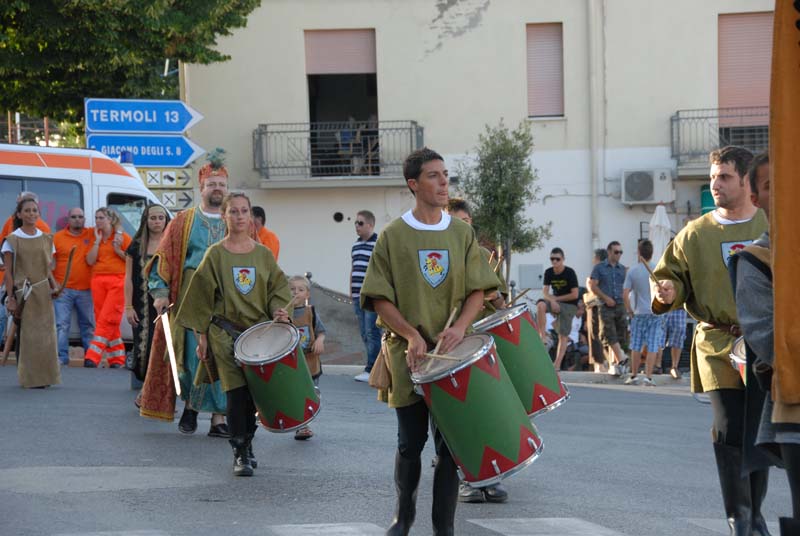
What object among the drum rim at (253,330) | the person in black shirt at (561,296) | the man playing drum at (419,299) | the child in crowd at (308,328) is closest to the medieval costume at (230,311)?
the drum rim at (253,330)

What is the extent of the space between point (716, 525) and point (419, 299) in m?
2.17

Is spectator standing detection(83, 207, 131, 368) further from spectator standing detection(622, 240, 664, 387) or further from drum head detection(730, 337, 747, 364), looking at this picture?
drum head detection(730, 337, 747, 364)

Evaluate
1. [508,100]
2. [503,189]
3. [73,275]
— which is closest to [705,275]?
[73,275]

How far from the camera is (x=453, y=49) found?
29.9 metres

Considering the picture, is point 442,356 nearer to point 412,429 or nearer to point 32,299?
point 412,429

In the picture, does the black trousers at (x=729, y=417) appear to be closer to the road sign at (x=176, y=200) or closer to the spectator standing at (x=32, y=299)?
the spectator standing at (x=32, y=299)

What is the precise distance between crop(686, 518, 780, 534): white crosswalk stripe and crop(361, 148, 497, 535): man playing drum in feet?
5.10

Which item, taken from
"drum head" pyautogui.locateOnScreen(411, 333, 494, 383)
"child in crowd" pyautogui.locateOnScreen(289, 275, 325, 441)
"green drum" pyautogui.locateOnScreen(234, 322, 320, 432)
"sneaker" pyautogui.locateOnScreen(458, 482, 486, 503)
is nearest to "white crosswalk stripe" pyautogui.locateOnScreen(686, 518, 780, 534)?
"sneaker" pyautogui.locateOnScreen(458, 482, 486, 503)

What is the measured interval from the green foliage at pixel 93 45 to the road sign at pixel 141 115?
4.82 meters

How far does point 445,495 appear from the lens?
6.28 m

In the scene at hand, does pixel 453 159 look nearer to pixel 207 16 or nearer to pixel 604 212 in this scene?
pixel 604 212

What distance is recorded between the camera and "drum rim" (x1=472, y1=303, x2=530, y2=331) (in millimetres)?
7562

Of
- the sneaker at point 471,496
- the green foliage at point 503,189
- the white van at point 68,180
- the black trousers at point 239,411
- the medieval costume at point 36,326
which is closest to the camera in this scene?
the sneaker at point 471,496

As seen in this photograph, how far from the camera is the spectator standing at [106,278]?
679 inches
